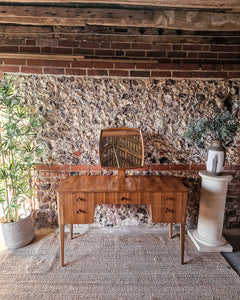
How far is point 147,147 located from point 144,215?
0.97 metres

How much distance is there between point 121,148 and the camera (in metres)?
2.35

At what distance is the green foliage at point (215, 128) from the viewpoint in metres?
2.34

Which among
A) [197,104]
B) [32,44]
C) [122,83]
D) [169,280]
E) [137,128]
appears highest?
[32,44]

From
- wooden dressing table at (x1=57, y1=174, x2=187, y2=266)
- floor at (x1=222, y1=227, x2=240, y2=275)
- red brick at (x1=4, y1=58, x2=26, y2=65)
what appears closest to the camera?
wooden dressing table at (x1=57, y1=174, x2=187, y2=266)

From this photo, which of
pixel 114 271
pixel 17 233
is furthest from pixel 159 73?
pixel 17 233

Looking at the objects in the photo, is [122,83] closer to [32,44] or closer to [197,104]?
[197,104]

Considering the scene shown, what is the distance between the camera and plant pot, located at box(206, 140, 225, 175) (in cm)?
219

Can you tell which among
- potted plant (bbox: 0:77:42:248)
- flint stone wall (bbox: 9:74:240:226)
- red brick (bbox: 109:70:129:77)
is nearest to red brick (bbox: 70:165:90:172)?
flint stone wall (bbox: 9:74:240:226)

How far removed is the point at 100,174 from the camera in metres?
2.60

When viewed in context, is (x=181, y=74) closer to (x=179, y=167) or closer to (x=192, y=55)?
(x=192, y=55)

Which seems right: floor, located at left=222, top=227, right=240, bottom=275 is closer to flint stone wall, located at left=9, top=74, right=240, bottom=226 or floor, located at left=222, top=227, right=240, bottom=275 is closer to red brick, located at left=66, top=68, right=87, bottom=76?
flint stone wall, located at left=9, top=74, right=240, bottom=226

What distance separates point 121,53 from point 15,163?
197 cm

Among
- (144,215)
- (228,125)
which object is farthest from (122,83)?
(144,215)

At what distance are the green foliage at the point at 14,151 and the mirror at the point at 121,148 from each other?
0.87 metres
